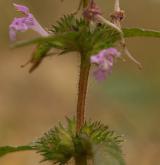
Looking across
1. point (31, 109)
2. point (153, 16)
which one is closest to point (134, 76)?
point (31, 109)

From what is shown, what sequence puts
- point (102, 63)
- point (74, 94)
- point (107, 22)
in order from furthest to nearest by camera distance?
1. point (74, 94)
2. point (107, 22)
3. point (102, 63)

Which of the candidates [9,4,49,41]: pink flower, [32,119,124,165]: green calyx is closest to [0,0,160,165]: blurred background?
[32,119,124,165]: green calyx

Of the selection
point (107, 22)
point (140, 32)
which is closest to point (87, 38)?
point (107, 22)

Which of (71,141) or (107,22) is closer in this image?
(107,22)

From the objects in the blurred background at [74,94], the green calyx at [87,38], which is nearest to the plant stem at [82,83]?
the green calyx at [87,38]

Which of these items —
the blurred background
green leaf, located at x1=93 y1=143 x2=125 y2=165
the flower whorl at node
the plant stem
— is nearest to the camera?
green leaf, located at x1=93 y1=143 x2=125 y2=165

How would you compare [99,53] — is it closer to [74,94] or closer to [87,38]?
[87,38]

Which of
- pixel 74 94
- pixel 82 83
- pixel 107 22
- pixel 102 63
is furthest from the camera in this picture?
pixel 74 94

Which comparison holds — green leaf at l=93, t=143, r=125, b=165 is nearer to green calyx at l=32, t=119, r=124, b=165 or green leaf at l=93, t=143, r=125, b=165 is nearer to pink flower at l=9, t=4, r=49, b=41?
green calyx at l=32, t=119, r=124, b=165
